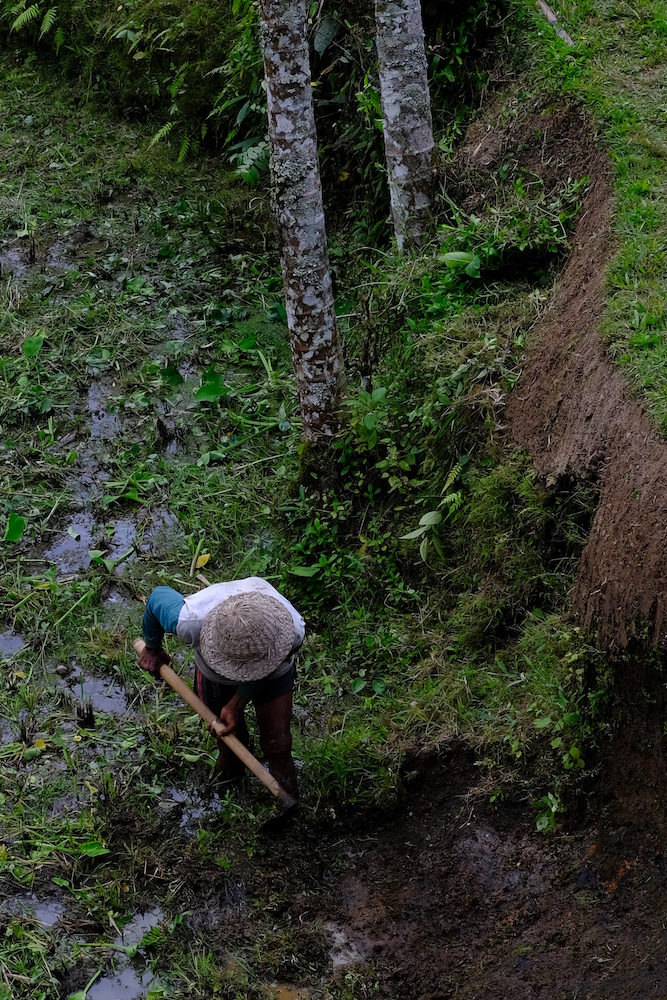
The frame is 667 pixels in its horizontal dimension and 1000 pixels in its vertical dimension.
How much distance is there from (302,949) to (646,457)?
2.41 metres

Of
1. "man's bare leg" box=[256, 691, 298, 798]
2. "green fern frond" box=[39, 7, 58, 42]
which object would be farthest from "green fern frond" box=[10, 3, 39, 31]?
"man's bare leg" box=[256, 691, 298, 798]

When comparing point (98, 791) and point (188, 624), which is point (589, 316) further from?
point (98, 791)

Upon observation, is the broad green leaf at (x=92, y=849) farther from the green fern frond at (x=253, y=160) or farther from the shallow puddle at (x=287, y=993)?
the green fern frond at (x=253, y=160)

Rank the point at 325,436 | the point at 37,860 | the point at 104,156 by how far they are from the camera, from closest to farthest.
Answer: the point at 37,860 < the point at 325,436 < the point at 104,156

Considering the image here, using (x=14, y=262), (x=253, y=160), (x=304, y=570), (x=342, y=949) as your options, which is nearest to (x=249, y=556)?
(x=304, y=570)

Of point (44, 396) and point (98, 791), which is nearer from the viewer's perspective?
point (98, 791)

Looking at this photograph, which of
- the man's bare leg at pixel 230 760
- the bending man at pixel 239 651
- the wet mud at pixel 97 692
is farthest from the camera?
the wet mud at pixel 97 692

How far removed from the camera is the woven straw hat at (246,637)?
3.51m

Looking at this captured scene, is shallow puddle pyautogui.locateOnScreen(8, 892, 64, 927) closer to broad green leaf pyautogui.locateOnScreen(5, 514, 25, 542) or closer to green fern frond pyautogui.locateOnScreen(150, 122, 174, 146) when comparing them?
broad green leaf pyautogui.locateOnScreen(5, 514, 25, 542)

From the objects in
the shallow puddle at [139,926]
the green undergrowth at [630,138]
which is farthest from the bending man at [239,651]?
the green undergrowth at [630,138]

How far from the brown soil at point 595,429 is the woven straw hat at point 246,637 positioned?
1.33 metres

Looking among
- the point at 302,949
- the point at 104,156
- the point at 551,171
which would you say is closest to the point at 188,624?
the point at 302,949

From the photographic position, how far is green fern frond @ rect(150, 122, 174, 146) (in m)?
8.02

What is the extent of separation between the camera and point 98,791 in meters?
4.33
